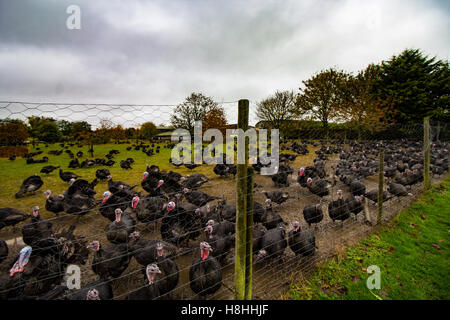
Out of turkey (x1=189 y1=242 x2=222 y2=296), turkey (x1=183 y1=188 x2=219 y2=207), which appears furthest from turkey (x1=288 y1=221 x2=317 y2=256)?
turkey (x1=183 y1=188 x2=219 y2=207)

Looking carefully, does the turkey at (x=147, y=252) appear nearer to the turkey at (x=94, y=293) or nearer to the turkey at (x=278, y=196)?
the turkey at (x=94, y=293)

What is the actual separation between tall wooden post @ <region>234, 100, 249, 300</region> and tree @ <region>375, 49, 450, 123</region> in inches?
1308

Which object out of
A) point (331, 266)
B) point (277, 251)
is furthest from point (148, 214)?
point (331, 266)

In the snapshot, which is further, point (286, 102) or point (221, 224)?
point (286, 102)

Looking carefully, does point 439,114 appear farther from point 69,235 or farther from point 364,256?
point 69,235

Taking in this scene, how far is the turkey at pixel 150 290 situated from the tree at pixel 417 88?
3408 cm

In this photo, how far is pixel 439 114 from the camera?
82.4 feet

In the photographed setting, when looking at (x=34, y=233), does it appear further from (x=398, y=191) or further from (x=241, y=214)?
(x=398, y=191)

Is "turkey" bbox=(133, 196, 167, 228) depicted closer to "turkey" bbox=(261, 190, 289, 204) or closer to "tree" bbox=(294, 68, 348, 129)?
"turkey" bbox=(261, 190, 289, 204)

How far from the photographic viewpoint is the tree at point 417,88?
25.5 meters

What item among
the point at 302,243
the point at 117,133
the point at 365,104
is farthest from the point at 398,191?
the point at 117,133

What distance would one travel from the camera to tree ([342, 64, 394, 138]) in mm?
21562

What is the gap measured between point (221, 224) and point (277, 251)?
3.88ft

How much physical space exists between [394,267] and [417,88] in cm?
3426
